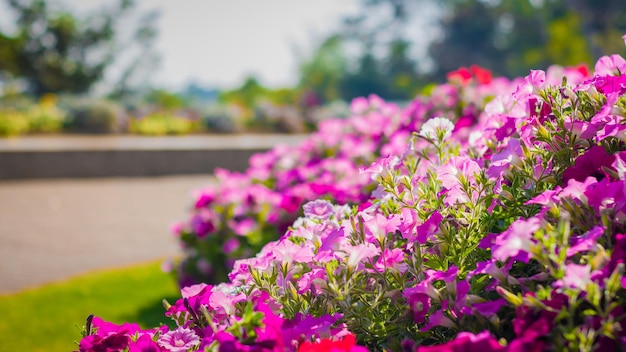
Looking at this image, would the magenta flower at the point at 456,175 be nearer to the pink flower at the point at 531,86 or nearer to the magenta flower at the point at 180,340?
the pink flower at the point at 531,86

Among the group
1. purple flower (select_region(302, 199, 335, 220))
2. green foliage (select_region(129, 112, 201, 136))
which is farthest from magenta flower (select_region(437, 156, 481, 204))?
green foliage (select_region(129, 112, 201, 136))

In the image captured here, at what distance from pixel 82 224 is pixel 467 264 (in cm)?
699

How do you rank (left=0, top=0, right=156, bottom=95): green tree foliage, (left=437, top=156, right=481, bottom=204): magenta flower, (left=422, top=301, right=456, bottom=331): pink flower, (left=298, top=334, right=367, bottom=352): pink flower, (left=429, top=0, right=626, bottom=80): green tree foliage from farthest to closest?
1. (left=429, top=0, right=626, bottom=80): green tree foliage
2. (left=0, top=0, right=156, bottom=95): green tree foliage
3. (left=437, top=156, right=481, bottom=204): magenta flower
4. (left=422, top=301, right=456, bottom=331): pink flower
5. (left=298, top=334, right=367, bottom=352): pink flower

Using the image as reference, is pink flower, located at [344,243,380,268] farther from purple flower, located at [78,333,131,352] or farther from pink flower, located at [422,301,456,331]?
purple flower, located at [78,333,131,352]


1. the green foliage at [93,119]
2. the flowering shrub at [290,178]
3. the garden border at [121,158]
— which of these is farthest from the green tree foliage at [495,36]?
the flowering shrub at [290,178]

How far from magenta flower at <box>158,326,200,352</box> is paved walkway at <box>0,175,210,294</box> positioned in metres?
4.29

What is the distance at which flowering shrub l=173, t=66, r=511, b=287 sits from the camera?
12.6ft

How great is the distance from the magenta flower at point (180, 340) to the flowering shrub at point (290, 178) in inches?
81.9

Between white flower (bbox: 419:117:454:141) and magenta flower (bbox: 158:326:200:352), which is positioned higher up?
white flower (bbox: 419:117:454:141)

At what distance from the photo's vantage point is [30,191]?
9719 millimetres

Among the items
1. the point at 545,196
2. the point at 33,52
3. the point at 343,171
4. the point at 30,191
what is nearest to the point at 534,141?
the point at 545,196

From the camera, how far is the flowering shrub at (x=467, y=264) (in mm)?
1089

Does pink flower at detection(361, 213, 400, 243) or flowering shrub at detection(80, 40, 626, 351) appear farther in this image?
pink flower at detection(361, 213, 400, 243)

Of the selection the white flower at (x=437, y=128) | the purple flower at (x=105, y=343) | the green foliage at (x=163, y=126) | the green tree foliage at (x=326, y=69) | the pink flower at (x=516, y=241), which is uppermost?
the green tree foliage at (x=326, y=69)
